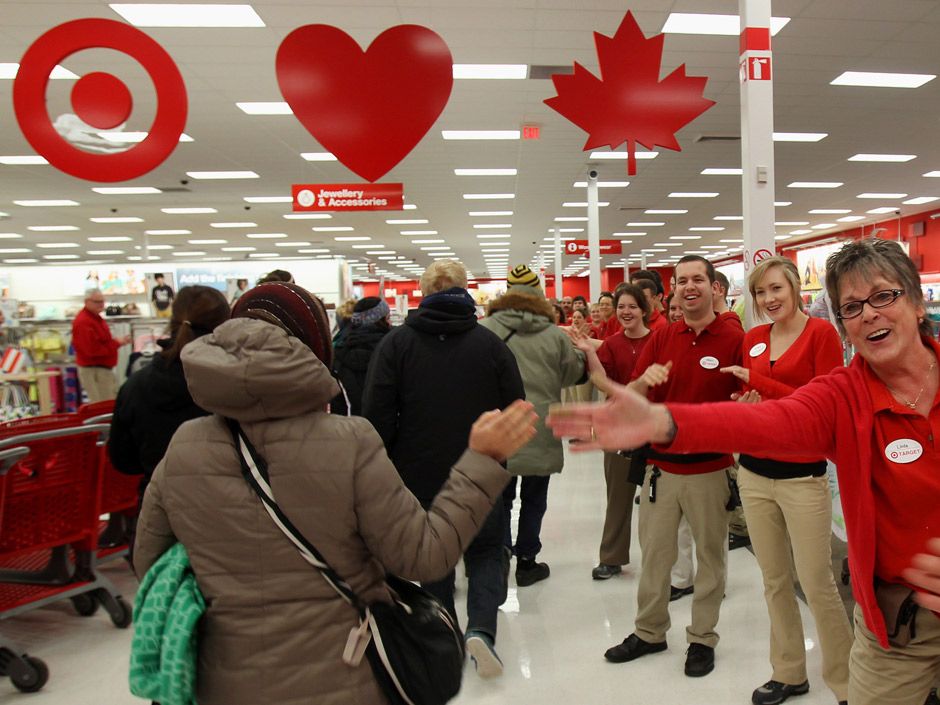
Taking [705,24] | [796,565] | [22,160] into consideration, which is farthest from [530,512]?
[22,160]

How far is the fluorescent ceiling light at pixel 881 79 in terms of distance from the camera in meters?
7.26

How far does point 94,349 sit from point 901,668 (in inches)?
351

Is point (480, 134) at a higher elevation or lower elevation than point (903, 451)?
higher

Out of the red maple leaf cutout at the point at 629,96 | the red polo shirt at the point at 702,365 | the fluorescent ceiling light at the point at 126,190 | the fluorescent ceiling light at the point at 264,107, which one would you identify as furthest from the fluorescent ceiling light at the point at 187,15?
the fluorescent ceiling light at the point at 126,190

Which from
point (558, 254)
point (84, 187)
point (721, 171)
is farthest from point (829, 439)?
point (558, 254)

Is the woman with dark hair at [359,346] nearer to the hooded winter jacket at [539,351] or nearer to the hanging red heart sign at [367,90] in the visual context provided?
the hooded winter jacket at [539,351]

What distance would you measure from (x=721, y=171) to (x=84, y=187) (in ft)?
37.4

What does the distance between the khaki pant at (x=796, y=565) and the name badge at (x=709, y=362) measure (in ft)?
1.39

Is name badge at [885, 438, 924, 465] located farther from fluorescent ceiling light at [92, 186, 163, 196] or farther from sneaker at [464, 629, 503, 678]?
fluorescent ceiling light at [92, 186, 163, 196]

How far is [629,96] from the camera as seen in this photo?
265 cm

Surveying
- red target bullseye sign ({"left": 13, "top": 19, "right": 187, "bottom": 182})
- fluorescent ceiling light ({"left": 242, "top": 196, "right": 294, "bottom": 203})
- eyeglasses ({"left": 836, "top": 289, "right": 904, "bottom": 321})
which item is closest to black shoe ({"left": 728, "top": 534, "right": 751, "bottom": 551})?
eyeglasses ({"left": 836, "top": 289, "right": 904, "bottom": 321})

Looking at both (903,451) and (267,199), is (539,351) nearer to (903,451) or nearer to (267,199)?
(903,451)

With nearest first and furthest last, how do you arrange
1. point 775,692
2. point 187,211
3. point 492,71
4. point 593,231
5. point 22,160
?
point 775,692, point 492,71, point 22,160, point 593,231, point 187,211

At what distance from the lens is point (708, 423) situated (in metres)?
1.34
